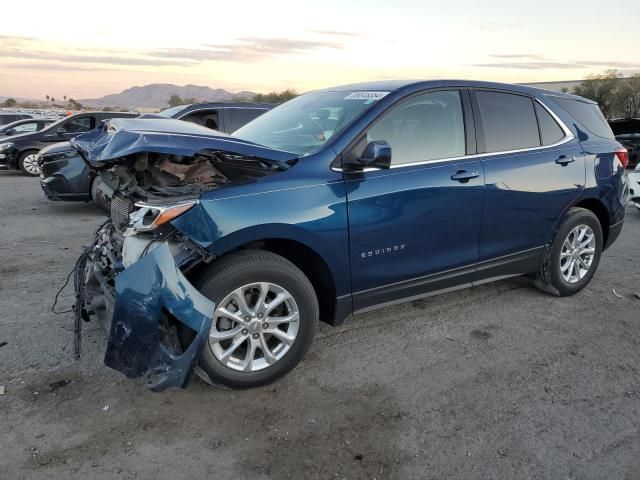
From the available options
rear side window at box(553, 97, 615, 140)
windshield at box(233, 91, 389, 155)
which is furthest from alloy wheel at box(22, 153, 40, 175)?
rear side window at box(553, 97, 615, 140)

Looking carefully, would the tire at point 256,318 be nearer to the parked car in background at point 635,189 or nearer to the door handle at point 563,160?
the door handle at point 563,160

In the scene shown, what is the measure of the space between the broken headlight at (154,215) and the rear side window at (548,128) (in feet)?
10.1

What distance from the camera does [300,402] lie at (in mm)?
3176

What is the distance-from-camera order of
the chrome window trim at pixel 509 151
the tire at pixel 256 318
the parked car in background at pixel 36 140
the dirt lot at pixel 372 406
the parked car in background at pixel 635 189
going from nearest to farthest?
1. the dirt lot at pixel 372 406
2. the tire at pixel 256 318
3. the chrome window trim at pixel 509 151
4. the parked car in background at pixel 635 189
5. the parked car in background at pixel 36 140

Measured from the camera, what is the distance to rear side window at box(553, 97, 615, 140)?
490cm

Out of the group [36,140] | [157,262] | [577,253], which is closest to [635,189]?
[577,253]

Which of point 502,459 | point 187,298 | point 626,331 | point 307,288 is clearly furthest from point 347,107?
point 626,331

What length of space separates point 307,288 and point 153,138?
125 cm

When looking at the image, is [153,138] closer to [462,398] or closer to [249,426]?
[249,426]

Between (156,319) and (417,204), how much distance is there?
6.11 ft

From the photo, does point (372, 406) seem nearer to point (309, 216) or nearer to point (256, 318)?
point (256, 318)

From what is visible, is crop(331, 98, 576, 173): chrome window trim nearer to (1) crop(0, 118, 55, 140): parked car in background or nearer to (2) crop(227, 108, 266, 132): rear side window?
(2) crop(227, 108, 266, 132): rear side window

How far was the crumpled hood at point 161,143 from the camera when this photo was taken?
3.01m

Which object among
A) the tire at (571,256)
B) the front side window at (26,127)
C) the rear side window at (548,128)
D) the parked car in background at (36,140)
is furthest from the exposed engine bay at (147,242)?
the front side window at (26,127)
